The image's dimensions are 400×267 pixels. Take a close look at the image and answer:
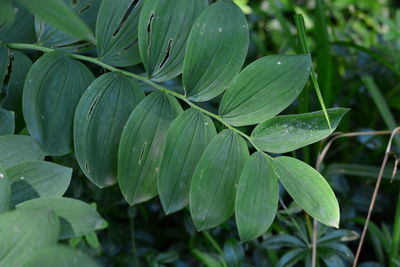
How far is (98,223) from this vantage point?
1.86ft

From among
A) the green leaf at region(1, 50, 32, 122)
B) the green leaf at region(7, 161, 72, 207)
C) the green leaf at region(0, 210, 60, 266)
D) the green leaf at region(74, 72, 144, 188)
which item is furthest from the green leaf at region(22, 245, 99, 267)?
the green leaf at region(1, 50, 32, 122)

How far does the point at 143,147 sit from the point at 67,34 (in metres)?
0.23

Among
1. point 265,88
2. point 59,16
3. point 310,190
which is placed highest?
point 59,16

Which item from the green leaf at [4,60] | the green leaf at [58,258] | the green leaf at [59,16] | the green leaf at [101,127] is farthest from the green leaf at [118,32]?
the green leaf at [58,258]

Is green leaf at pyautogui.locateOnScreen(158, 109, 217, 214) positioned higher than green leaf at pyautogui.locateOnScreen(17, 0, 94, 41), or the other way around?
green leaf at pyautogui.locateOnScreen(17, 0, 94, 41)

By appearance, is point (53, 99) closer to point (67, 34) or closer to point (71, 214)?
point (67, 34)

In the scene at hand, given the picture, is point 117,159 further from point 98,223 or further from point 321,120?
point 321,120

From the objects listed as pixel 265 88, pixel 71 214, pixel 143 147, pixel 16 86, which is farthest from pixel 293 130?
pixel 16 86

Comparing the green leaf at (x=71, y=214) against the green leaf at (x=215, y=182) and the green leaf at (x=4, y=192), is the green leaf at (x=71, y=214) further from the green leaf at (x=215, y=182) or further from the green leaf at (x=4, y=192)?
the green leaf at (x=215, y=182)

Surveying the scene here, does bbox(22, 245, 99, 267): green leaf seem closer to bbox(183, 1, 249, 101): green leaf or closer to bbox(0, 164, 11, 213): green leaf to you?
bbox(0, 164, 11, 213): green leaf

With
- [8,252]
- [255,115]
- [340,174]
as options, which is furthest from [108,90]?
[340,174]

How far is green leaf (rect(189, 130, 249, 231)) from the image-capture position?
0.67 m

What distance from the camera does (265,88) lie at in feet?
2.26

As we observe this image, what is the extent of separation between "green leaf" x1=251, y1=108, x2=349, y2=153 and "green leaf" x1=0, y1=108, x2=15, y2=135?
0.33 meters
